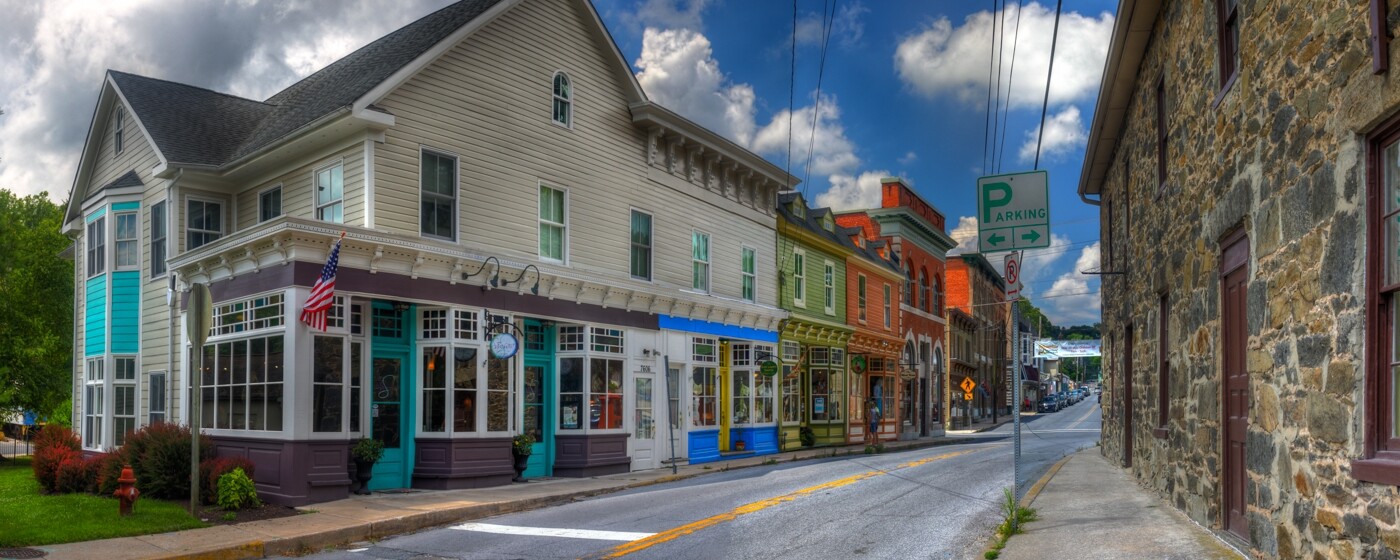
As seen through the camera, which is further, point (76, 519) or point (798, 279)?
point (798, 279)

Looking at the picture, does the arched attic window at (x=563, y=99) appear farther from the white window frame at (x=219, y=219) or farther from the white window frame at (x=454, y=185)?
the white window frame at (x=219, y=219)

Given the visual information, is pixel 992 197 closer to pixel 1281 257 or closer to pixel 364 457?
pixel 1281 257

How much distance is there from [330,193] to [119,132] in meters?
8.75

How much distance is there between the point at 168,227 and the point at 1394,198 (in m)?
19.8

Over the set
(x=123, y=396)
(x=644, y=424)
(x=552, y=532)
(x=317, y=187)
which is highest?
(x=317, y=187)

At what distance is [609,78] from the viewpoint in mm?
22859

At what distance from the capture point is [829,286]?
34.6 metres

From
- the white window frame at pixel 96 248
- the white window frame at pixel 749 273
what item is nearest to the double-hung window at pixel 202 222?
the white window frame at pixel 96 248

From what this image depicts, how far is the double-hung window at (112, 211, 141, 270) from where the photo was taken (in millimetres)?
21594

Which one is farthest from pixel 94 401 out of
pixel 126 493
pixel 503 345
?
pixel 126 493

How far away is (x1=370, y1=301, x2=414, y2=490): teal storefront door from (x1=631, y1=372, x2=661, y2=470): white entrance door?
599cm

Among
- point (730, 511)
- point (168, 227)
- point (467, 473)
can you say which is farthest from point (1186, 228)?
point (168, 227)

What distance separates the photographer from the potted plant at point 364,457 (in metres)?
16.3

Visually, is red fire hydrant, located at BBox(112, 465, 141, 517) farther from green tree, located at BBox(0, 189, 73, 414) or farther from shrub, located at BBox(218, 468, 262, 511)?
green tree, located at BBox(0, 189, 73, 414)
